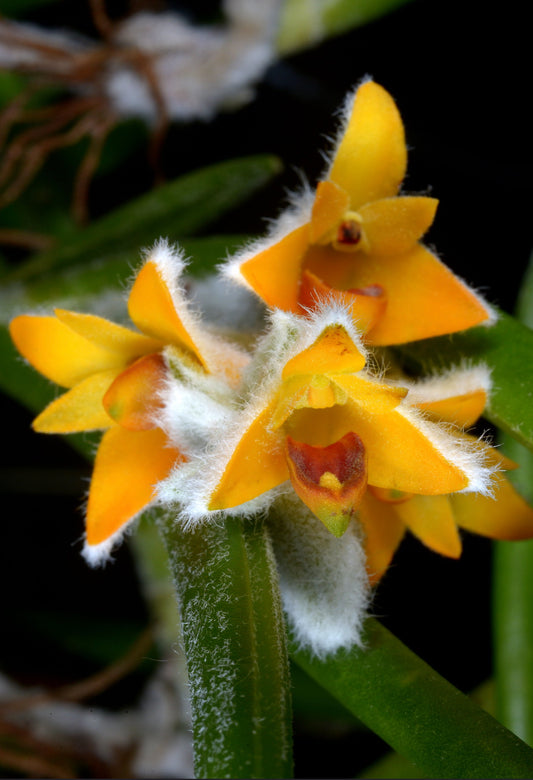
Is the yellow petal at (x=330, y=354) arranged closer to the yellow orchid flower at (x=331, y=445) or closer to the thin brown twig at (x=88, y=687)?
the yellow orchid flower at (x=331, y=445)

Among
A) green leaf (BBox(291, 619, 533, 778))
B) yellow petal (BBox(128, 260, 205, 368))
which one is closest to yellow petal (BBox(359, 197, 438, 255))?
yellow petal (BBox(128, 260, 205, 368))

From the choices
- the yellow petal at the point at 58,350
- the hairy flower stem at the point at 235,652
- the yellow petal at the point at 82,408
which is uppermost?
the yellow petal at the point at 58,350

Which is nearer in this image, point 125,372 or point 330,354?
point 330,354

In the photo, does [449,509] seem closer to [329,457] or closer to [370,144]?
[329,457]

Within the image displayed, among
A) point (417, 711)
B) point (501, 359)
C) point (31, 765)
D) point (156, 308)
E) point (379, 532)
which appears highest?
point (156, 308)

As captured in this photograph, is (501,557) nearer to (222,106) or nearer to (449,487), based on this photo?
(449,487)

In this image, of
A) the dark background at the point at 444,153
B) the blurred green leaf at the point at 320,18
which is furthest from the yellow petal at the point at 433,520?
the blurred green leaf at the point at 320,18

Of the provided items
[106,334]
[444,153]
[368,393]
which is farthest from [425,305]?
[444,153]
